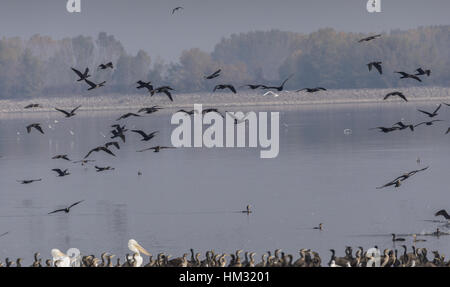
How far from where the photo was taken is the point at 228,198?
170ft

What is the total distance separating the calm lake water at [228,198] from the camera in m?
38.8

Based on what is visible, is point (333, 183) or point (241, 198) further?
point (333, 183)

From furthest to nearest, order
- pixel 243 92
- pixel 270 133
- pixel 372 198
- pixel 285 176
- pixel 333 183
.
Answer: pixel 243 92 → pixel 270 133 → pixel 285 176 → pixel 333 183 → pixel 372 198

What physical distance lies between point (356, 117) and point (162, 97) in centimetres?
6562

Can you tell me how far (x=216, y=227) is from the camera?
41969mm

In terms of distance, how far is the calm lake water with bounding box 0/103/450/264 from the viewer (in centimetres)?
3884

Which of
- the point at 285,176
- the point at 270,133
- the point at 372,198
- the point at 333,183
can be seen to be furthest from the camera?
the point at 270,133

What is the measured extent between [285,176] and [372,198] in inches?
501
